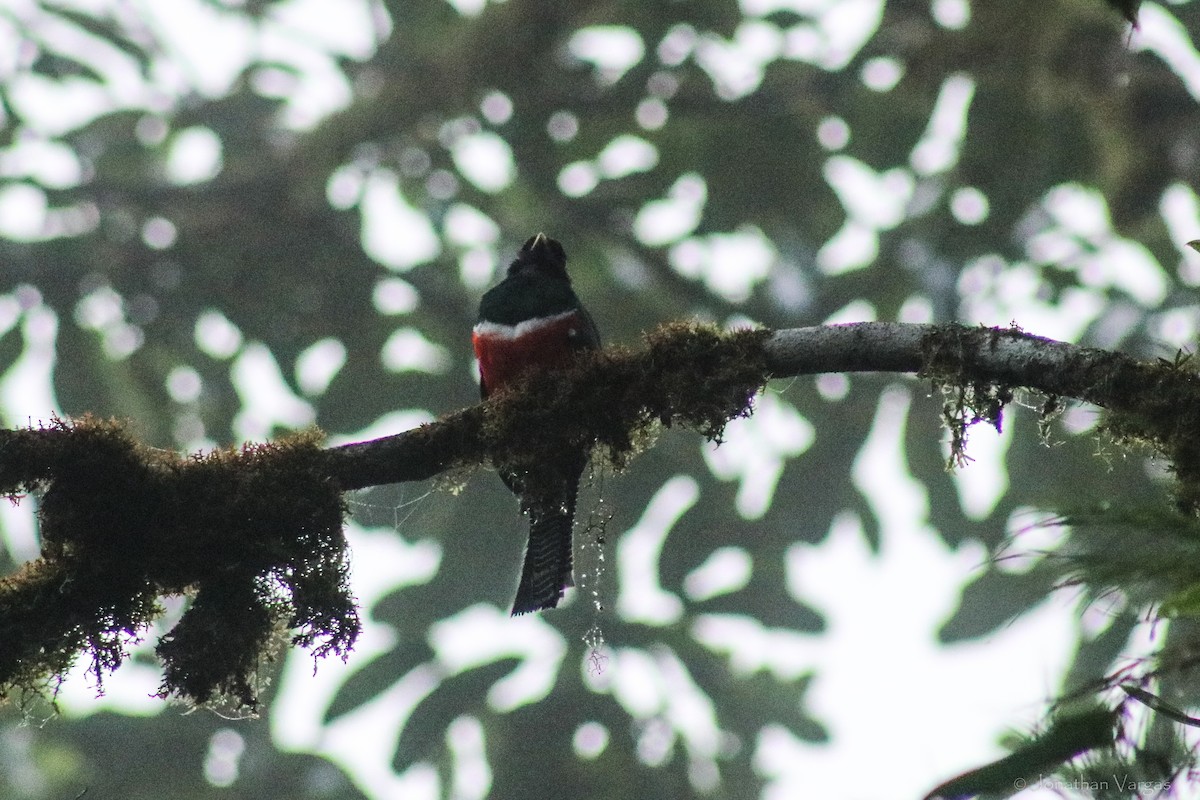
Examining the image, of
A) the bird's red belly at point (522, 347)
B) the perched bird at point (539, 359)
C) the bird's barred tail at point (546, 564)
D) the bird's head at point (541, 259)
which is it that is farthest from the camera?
the bird's head at point (541, 259)

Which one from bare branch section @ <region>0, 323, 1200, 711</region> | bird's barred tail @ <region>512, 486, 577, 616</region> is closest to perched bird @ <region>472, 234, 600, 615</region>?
bird's barred tail @ <region>512, 486, 577, 616</region>

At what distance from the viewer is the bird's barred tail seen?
13.2 feet

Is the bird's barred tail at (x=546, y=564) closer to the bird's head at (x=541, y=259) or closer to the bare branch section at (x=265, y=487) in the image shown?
the bare branch section at (x=265, y=487)

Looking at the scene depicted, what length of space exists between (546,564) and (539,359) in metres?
0.68

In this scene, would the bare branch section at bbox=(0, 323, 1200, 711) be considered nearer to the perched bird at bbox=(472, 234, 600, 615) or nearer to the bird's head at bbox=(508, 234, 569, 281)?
the perched bird at bbox=(472, 234, 600, 615)

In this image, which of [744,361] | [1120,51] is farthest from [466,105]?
[744,361]

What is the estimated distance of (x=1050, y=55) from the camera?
20.8 ft

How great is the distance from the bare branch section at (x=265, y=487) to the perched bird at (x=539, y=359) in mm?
163

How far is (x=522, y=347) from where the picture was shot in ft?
14.3

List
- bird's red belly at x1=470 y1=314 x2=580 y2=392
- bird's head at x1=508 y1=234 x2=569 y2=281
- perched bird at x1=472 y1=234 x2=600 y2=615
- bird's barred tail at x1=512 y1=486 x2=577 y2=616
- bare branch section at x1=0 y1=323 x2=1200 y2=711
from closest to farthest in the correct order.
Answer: bare branch section at x1=0 y1=323 x2=1200 y2=711, perched bird at x1=472 y1=234 x2=600 y2=615, bird's barred tail at x1=512 y1=486 x2=577 y2=616, bird's red belly at x1=470 y1=314 x2=580 y2=392, bird's head at x1=508 y1=234 x2=569 y2=281

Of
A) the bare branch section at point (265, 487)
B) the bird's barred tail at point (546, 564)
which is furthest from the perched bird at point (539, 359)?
the bare branch section at point (265, 487)

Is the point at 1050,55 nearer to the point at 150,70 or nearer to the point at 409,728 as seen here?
the point at 409,728

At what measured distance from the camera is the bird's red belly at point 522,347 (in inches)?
170

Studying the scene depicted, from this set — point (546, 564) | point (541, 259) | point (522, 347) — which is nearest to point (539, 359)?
point (522, 347)
